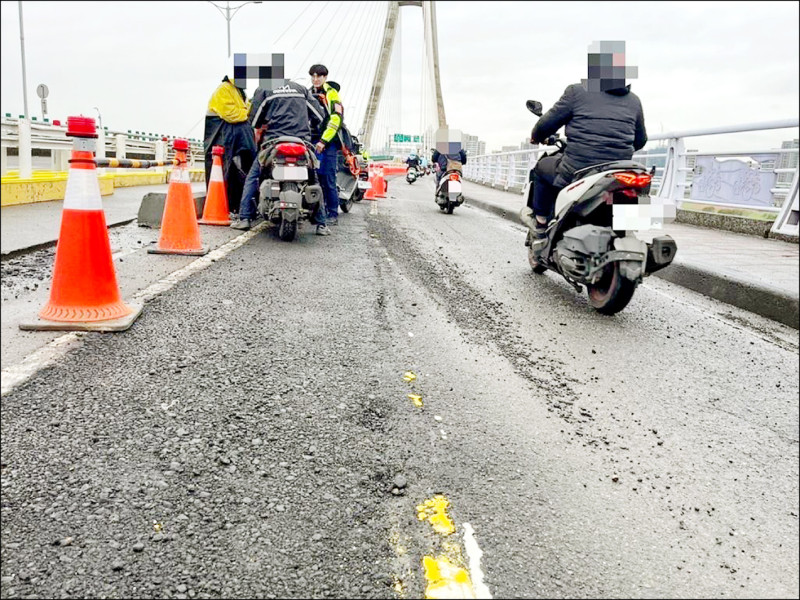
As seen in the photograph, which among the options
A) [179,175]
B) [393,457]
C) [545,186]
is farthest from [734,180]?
[393,457]

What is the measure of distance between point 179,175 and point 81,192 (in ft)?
7.95

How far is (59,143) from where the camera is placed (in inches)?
485

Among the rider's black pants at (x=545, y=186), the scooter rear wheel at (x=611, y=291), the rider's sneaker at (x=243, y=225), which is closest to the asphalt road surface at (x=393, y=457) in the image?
the scooter rear wheel at (x=611, y=291)

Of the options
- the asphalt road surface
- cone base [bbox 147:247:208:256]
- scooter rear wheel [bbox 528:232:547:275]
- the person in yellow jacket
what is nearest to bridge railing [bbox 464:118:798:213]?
scooter rear wheel [bbox 528:232:547:275]

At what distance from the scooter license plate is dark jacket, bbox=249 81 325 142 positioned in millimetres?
467

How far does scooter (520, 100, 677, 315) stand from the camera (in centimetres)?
382

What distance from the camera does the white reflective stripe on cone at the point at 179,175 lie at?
544 centimetres

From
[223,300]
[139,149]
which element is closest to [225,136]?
[223,300]

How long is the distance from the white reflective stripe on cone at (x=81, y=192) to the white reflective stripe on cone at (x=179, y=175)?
7.36ft

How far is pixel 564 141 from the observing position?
16.1 ft

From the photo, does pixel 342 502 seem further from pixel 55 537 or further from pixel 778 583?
pixel 778 583

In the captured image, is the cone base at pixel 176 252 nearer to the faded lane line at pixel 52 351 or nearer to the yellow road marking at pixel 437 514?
the faded lane line at pixel 52 351

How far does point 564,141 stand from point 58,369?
382 cm

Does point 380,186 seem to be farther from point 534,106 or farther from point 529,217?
point 534,106
